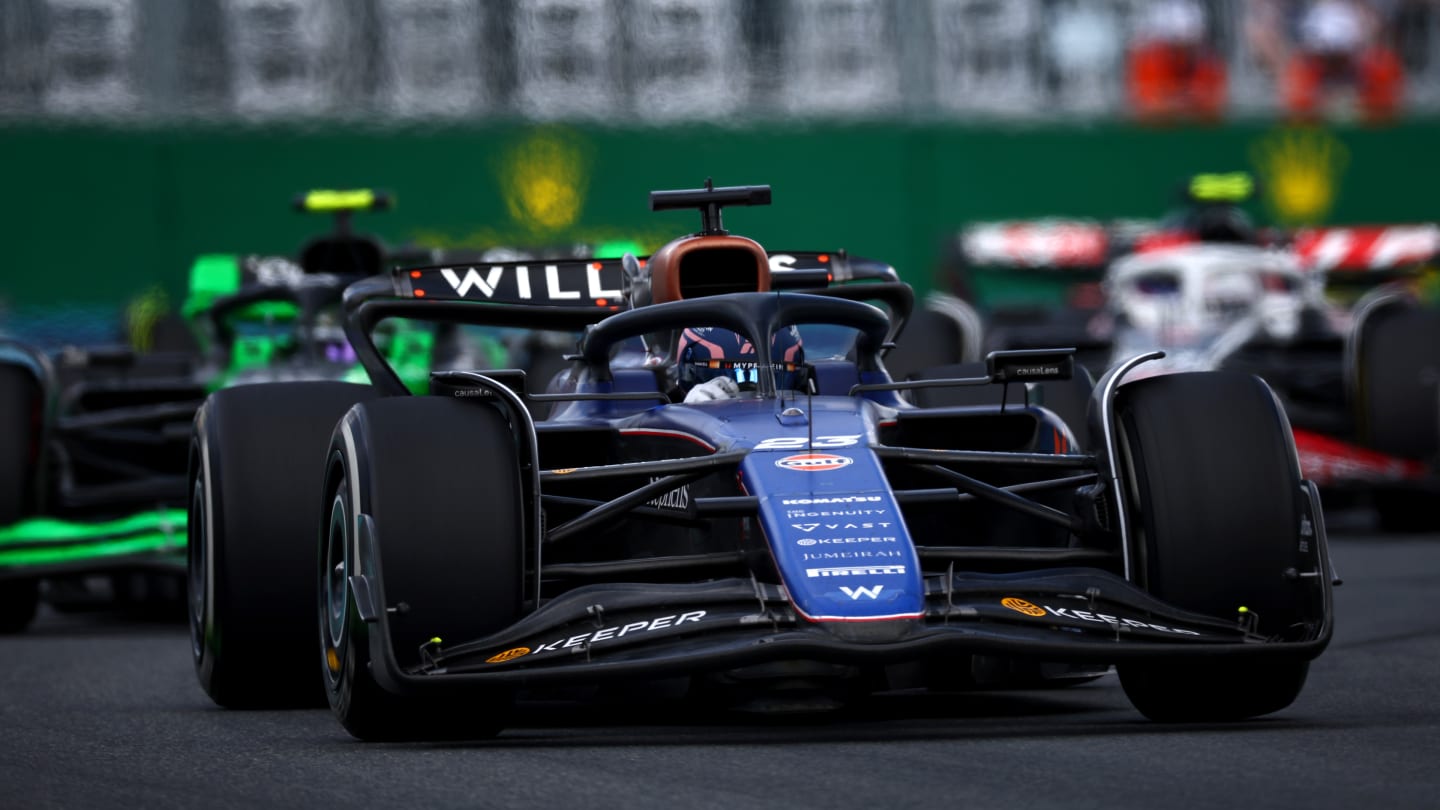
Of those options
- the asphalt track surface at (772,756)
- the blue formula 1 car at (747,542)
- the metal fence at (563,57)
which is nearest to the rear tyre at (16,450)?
the asphalt track surface at (772,756)

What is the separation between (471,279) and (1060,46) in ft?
59.6

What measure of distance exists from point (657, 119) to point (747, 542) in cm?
1920

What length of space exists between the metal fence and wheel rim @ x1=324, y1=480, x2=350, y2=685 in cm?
1799

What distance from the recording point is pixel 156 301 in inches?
1010

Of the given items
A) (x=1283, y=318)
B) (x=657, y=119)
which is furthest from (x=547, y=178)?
(x=1283, y=318)

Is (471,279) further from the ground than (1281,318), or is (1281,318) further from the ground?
(471,279)

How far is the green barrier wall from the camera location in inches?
994

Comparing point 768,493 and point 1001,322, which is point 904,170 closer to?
point 1001,322

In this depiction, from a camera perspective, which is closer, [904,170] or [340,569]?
[340,569]

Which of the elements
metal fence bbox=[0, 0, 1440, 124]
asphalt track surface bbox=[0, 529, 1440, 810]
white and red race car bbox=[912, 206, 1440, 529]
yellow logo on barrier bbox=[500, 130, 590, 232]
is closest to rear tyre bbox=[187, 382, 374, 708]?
asphalt track surface bbox=[0, 529, 1440, 810]

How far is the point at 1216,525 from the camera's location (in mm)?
6078

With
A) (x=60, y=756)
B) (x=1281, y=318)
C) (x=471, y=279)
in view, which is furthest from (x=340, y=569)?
(x=1281, y=318)

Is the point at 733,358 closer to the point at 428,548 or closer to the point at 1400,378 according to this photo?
the point at 428,548

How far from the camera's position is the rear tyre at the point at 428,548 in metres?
5.78
